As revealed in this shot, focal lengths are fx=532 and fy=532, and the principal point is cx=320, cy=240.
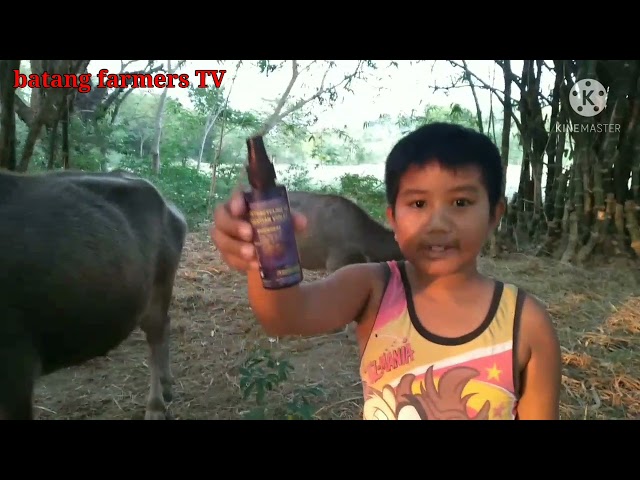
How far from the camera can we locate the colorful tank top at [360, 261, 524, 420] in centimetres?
114

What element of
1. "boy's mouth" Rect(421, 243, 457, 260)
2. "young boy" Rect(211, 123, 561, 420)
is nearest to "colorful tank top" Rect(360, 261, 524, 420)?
"young boy" Rect(211, 123, 561, 420)

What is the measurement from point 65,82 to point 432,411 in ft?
12.6

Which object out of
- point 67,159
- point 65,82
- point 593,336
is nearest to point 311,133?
point 67,159

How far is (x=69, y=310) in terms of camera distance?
229 centimetres

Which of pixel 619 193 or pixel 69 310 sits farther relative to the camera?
pixel 619 193

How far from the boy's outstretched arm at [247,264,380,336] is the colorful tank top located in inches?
2.8

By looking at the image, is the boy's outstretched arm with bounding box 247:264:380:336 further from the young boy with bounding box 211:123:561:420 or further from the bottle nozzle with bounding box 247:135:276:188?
the bottle nozzle with bounding box 247:135:276:188

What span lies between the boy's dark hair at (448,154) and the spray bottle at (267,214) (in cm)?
Answer: 34

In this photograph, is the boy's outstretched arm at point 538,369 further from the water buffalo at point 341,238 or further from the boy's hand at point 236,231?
the water buffalo at point 341,238

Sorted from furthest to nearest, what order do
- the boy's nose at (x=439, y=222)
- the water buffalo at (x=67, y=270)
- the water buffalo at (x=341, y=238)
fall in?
the water buffalo at (x=341, y=238) < the water buffalo at (x=67, y=270) < the boy's nose at (x=439, y=222)

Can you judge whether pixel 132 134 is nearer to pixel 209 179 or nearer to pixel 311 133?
pixel 209 179

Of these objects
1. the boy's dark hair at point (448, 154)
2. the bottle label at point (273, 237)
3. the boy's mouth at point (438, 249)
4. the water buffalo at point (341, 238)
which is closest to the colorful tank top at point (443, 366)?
the boy's mouth at point (438, 249)

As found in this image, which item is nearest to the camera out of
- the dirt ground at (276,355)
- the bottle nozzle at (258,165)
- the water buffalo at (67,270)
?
the bottle nozzle at (258,165)

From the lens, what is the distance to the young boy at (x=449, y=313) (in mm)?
1135
